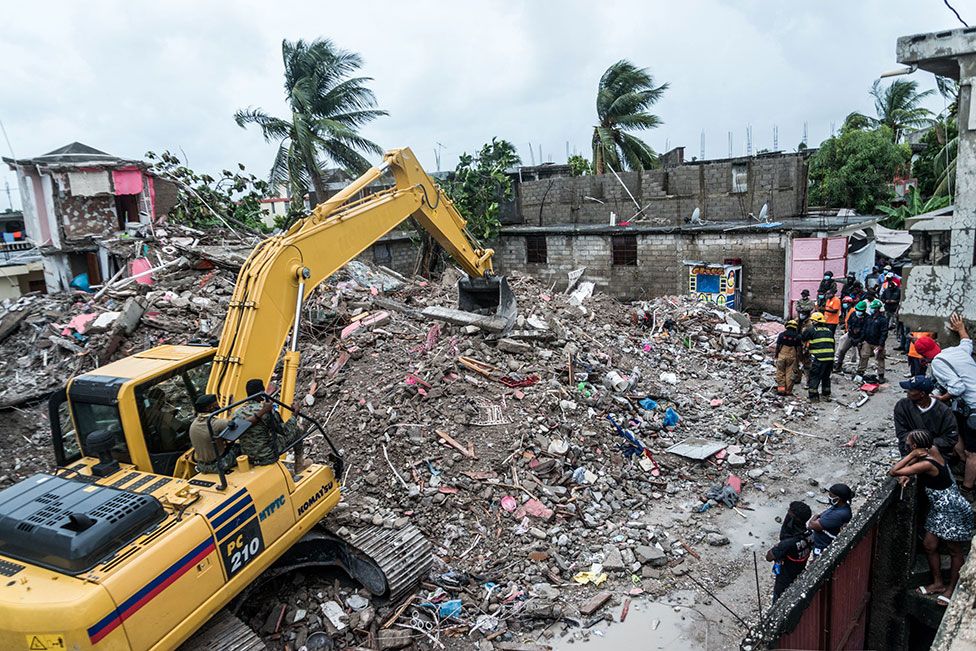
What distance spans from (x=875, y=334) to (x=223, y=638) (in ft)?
35.5

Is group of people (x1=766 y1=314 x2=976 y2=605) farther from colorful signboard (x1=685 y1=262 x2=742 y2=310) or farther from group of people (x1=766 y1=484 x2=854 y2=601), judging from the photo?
colorful signboard (x1=685 y1=262 x2=742 y2=310)

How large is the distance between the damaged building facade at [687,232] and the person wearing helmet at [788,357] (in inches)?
219

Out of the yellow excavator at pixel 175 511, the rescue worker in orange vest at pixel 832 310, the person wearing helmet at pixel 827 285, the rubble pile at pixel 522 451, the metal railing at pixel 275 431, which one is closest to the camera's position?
the yellow excavator at pixel 175 511

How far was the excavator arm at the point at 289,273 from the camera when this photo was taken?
17.2 ft

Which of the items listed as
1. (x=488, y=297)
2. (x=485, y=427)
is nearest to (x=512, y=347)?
(x=488, y=297)

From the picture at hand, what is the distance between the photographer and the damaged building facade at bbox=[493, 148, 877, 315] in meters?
15.2

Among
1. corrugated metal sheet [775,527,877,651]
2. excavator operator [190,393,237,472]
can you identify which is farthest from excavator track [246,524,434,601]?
corrugated metal sheet [775,527,877,651]

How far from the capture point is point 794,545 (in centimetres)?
482

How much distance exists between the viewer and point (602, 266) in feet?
59.4

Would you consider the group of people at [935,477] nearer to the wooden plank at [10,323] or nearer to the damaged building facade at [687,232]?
the damaged building facade at [687,232]

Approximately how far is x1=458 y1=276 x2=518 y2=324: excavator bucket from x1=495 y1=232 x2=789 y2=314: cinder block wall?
828 centimetres

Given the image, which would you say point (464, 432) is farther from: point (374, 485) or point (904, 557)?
point (904, 557)

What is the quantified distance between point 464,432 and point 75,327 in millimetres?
7872

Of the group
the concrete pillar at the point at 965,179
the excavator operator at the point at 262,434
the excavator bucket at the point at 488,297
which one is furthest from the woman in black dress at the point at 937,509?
the excavator bucket at the point at 488,297
